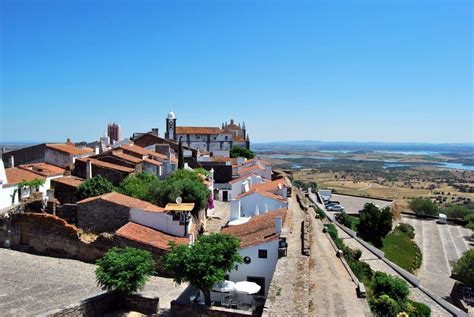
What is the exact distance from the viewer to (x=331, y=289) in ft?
55.5

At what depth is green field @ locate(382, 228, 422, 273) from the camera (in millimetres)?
40250

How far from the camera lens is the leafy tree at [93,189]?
2694cm

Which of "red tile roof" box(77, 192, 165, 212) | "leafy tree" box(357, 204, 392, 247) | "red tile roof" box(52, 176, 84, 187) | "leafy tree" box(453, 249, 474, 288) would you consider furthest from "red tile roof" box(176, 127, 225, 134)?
"red tile roof" box(77, 192, 165, 212)

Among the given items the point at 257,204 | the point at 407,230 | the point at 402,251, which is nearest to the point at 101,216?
the point at 257,204

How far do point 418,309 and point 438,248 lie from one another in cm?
3263

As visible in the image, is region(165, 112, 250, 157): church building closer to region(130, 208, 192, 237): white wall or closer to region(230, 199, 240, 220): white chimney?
region(230, 199, 240, 220): white chimney

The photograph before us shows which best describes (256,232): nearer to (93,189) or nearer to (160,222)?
(160,222)

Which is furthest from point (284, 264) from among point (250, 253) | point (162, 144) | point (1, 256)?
point (162, 144)

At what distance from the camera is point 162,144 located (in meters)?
51.4

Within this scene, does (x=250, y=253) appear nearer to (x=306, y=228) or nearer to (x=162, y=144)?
(x=306, y=228)

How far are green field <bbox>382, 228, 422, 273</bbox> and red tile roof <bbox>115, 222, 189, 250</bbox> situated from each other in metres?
25.5

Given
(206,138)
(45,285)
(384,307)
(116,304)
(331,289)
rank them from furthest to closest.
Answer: (206,138), (384,307), (45,285), (331,289), (116,304)

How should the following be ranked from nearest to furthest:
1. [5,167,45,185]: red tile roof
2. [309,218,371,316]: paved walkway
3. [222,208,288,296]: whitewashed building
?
[309,218,371,316]: paved walkway, [222,208,288,296]: whitewashed building, [5,167,45,185]: red tile roof

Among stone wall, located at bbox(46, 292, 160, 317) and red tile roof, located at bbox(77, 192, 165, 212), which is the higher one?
red tile roof, located at bbox(77, 192, 165, 212)
